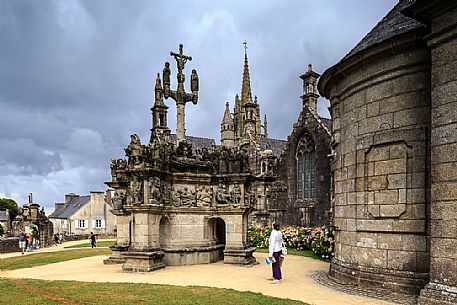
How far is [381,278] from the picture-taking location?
28.7ft

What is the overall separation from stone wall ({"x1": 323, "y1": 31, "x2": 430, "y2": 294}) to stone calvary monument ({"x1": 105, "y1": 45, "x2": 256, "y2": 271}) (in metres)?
4.75

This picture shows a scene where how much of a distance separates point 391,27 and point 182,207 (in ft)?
28.5

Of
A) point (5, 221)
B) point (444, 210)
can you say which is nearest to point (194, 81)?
point (444, 210)

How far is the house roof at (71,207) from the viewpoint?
50219 millimetres

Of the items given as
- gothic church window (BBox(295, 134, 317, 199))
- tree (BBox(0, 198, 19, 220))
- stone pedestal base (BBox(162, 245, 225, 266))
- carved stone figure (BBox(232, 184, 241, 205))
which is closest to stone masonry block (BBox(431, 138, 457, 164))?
carved stone figure (BBox(232, 184, 241, 205))

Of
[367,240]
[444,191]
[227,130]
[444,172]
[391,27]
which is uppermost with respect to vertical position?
[227,130]

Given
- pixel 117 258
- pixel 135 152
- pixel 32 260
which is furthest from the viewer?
pixel 32 260

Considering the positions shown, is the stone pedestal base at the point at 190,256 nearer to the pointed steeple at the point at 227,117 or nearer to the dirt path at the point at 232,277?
the dirt path at the point at 232,277

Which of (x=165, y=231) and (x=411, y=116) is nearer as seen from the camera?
(x=411, y=116)

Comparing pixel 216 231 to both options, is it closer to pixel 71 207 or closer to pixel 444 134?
pixel 444 134

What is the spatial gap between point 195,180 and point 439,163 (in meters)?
8.71

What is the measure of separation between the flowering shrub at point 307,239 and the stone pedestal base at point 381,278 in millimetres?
5911

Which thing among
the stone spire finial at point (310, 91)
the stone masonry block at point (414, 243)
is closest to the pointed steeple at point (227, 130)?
the stone spire finial at point (310, 91)

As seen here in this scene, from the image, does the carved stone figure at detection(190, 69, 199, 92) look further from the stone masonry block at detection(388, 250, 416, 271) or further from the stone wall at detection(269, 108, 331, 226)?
the stone wall at detection(269, 108, 331, 226)
